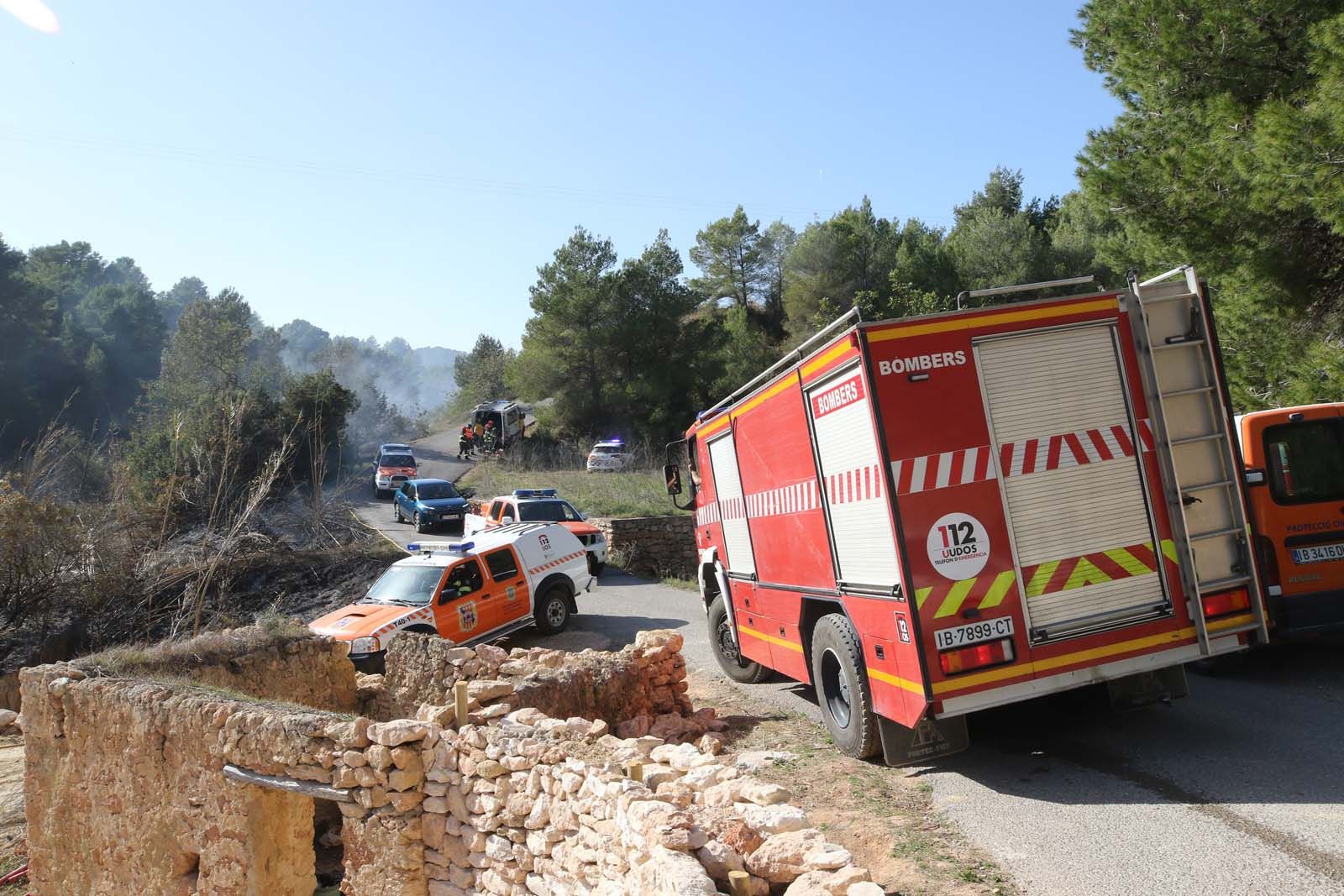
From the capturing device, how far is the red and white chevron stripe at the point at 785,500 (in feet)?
23.6

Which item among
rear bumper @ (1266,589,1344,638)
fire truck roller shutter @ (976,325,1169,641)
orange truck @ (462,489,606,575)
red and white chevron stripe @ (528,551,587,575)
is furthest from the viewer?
orange truck @ (462,489,606,575)

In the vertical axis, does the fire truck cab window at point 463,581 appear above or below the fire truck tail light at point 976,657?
above

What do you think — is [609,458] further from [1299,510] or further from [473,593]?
[1299,510]

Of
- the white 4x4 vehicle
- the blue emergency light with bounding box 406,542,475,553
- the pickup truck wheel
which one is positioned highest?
the white 4x4 vehicle

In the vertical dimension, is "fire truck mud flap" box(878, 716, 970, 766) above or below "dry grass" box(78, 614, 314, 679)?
below

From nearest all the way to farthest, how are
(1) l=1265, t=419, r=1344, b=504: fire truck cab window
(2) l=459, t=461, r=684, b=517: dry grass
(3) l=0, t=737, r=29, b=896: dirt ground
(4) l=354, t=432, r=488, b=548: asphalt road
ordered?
(1) l=1265, t=419, r=1344, b=504: fire truck cab window < (3) l=0, t=737, r=29, b=896: dirt ground < (2) l=459, t=461, r=684, b=517: dry grass < (4) l=354, t=432, r=488, b=548: asphalt road

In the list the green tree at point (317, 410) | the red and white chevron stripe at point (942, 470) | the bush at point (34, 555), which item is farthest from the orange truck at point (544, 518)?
the red and white chevron stripe at point (942, 470)

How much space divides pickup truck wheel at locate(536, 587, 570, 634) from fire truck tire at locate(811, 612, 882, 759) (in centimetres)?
824

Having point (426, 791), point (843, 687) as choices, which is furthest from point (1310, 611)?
point (426, 791)

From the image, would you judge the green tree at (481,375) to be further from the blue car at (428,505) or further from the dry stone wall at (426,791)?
the dry stone wall at (426,791)

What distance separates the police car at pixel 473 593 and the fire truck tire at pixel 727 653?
4.30 meters

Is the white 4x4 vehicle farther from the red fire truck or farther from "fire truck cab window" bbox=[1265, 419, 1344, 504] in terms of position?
the red fire truck

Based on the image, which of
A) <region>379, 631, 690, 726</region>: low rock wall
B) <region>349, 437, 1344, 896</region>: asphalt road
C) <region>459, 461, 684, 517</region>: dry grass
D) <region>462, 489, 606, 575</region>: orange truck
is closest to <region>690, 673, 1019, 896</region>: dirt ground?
<region>349, 437, 1344, 896</region>: asphalt road

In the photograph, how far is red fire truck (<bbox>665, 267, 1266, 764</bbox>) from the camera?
5875 mm
